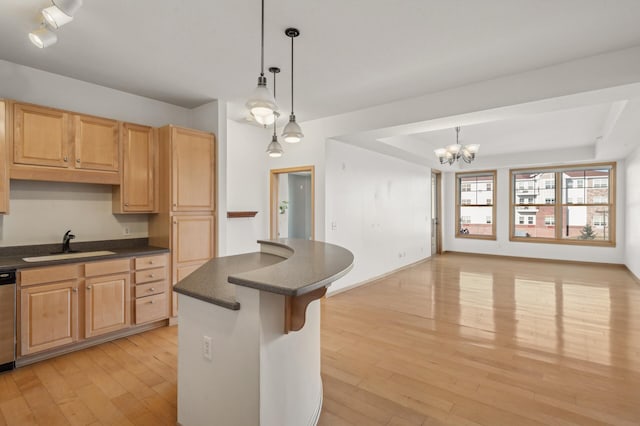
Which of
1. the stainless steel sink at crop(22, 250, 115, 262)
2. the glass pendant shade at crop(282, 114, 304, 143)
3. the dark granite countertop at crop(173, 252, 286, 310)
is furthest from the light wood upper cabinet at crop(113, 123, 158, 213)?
the glass pendant shade at crop(282, 114, 304, 143)

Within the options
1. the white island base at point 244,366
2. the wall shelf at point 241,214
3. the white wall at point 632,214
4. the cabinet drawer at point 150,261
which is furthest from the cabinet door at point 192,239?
the white wall at point 632,214

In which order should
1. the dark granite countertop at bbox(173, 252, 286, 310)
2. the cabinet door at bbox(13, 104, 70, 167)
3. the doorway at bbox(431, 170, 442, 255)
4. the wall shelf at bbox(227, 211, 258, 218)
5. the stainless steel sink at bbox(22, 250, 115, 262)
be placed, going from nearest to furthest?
the dark granite countertop at bbox(173, 252, 286, 310)
the cabinet door at bbox(13, 104, 70, 167)
the stainless steel sink at bbox(22, 250, 115, 262)
the wall shelf at bbox(227, 211, 258, 218)
the doorway at bbox(431, 170, 442, 255)

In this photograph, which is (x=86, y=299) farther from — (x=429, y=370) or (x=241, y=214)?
(x=429, y=370)

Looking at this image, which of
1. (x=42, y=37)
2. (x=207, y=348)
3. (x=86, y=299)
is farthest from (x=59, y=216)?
(x=207, y=348)

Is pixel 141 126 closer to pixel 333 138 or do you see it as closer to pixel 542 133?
pixel 333 138

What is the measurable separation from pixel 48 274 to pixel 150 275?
0.92m

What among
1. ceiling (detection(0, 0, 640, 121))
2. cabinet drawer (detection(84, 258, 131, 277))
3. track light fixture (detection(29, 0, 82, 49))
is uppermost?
ceiling (detection(0, 0, 640, 121))

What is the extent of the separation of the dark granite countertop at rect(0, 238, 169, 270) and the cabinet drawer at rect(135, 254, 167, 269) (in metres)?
0.06

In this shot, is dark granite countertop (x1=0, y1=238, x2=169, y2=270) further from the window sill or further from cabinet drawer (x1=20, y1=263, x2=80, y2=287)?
the window sill

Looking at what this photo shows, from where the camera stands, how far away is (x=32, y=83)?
10.7 ft

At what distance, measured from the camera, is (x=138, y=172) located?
381 centimetres

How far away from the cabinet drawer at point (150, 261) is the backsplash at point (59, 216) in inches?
24.4

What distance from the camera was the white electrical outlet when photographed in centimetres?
174

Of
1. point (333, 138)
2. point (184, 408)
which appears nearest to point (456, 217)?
point (333, 138)
